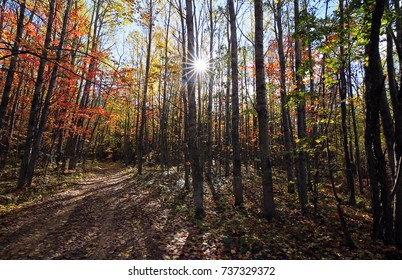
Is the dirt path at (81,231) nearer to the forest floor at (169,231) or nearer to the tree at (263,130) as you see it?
the forest floor at (169,231)

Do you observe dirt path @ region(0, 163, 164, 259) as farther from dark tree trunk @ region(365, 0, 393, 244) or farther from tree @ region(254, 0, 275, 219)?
dark tree trunk @ region(365, 0, 393, 244)

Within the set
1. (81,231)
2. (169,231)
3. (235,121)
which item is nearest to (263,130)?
(235,121)

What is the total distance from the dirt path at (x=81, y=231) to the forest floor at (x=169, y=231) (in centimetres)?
2

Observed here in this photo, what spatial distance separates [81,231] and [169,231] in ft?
7.50

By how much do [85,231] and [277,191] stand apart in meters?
9.17

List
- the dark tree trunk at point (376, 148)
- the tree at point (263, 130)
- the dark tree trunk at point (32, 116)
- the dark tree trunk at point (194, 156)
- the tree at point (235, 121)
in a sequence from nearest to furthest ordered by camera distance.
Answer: the dark tree trunk at point (376, 148)
the tree at point (263, 130)
the dark tree trunk at point (194, 156)
the tree at point (235, 121)
the dark tree trunk at point (32, 116)

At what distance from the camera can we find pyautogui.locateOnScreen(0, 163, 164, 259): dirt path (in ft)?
14.2

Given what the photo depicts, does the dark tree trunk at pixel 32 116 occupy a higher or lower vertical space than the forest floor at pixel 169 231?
higher

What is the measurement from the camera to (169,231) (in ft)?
18.5

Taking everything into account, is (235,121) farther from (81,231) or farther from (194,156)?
(81,231)

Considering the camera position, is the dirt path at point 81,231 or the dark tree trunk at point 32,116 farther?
the dark tree trunk at point 32,116

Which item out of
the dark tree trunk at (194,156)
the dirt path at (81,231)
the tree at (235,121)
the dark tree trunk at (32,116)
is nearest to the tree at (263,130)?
the tree at (235,121)

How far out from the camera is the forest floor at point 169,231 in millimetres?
4402

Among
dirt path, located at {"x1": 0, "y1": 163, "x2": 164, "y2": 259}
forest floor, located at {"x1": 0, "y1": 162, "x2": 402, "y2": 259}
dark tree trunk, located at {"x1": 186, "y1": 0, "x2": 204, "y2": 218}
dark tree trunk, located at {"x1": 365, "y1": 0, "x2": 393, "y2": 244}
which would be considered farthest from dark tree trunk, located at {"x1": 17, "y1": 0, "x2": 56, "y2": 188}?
dark tree trunk, located at {"x1": 365, "y1": 0, "x2": 393, "y2": 244}
